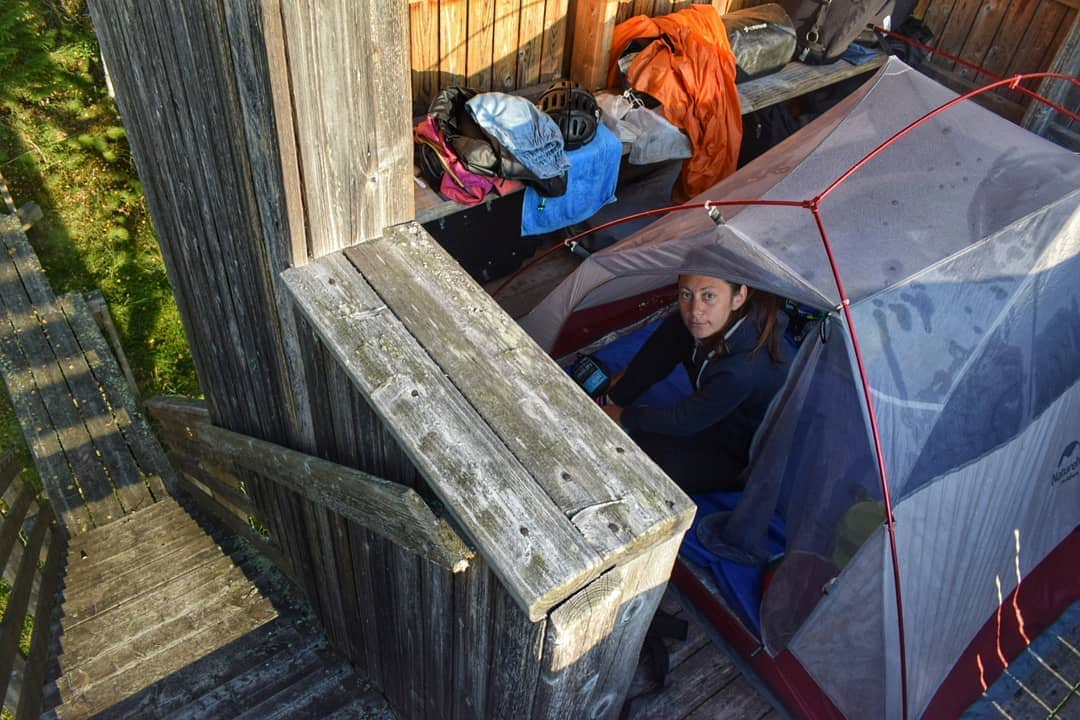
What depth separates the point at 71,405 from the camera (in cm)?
529

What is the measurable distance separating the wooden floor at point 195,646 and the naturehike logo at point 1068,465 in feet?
9.02

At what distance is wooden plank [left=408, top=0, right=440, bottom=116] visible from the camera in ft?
13.7

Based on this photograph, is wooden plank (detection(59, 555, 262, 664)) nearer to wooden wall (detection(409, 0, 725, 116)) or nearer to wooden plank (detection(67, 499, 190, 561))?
wooden plank (detection(67, 499, 190, 561))

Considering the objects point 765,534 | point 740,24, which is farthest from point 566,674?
point 740,24

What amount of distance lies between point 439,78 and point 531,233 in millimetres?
→ 1052

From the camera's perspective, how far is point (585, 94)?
4473 millimetres

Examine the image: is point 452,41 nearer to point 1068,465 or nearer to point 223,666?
point 223,666

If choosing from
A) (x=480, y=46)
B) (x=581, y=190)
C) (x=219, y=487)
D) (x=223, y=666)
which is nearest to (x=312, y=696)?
(x=223, y=666)

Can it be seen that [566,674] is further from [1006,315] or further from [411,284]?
[1006,315]

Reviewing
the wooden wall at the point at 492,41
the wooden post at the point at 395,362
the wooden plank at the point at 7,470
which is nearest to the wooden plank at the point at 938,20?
the wooden wall at the point at 492,41

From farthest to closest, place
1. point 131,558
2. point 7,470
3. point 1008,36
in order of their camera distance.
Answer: point 1008,36 < point 131,558 < point 7,470

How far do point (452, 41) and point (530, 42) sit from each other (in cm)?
59

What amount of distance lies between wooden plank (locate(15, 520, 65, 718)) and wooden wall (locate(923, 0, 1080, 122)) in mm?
7231

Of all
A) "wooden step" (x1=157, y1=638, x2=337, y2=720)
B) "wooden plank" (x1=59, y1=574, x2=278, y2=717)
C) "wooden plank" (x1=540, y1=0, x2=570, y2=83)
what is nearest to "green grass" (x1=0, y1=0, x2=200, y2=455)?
"wooden plank" (x1=59, y1=574, x2=278, y2=717)
